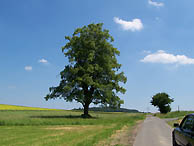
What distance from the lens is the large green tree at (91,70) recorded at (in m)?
36.9

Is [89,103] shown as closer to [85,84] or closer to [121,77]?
[85,84]

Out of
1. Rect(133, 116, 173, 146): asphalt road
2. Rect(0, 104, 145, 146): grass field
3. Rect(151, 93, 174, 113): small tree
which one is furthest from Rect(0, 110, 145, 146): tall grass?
Rect(151, 93, 174, 113): small tree

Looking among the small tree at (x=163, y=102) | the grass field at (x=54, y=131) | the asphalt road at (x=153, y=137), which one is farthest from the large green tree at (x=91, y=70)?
the small tree at (x=163, y=102)

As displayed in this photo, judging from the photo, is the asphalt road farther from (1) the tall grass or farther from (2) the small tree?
(2) the small tree

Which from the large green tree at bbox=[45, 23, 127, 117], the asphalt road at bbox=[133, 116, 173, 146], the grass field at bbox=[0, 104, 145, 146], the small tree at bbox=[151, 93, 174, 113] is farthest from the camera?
the small tree at bbox=[151, 93, 174, 113]

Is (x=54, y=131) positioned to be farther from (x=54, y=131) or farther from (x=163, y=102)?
(x=163, y=102)

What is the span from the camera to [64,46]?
3997cm

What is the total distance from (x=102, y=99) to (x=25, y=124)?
16.0 meters

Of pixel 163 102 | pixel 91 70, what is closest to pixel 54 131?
pixel 91 70

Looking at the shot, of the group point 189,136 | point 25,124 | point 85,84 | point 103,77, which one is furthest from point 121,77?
point 189,136

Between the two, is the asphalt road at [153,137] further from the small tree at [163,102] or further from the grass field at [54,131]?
the small tree at [163,102]

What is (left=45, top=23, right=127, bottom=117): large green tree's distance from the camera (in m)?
36.9

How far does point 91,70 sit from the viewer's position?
36.2m

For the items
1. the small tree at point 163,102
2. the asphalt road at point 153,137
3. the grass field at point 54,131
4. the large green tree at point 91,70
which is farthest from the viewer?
the small tree at point 163,102
